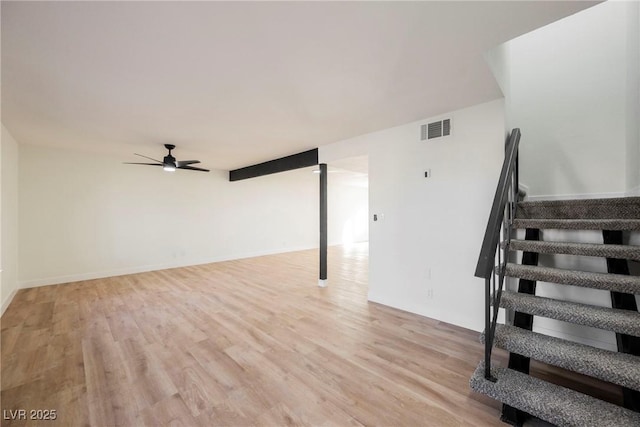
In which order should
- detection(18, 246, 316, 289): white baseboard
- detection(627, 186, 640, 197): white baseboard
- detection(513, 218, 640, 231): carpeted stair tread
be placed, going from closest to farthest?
1. detection(513, 218, 640, 231): carpeted stair tread
2. detection(627, 186, 640, 197): white baseboard
3. detection(18, 246, 316, 289): white baseboard

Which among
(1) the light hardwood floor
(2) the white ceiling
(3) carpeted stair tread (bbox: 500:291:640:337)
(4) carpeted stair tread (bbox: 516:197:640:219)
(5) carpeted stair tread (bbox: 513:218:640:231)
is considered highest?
(2) the white ceiling

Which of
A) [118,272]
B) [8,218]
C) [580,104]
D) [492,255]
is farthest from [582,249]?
[118,272]

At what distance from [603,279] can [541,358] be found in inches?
29.6

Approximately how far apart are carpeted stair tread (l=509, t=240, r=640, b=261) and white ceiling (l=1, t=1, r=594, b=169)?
1535 millimetres

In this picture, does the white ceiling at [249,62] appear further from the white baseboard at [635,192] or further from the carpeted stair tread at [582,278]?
the white baseboard at [635,192]

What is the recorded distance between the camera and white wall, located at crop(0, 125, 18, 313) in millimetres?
3544

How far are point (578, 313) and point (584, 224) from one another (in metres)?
0.88

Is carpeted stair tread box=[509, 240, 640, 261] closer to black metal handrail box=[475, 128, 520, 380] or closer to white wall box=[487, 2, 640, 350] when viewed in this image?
black metal handrail box=[475, 128, 520, 380]

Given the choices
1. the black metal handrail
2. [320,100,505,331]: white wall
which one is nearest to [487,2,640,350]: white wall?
[320,100,505,331]: white wall

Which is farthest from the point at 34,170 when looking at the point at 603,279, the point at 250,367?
the point at 603,279

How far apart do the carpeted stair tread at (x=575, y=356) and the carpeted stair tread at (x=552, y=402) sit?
146mm

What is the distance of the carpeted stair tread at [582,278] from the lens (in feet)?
5.49

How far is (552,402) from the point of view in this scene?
1.43 metres

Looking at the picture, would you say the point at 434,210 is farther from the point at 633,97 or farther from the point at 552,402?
the point at 633,97
